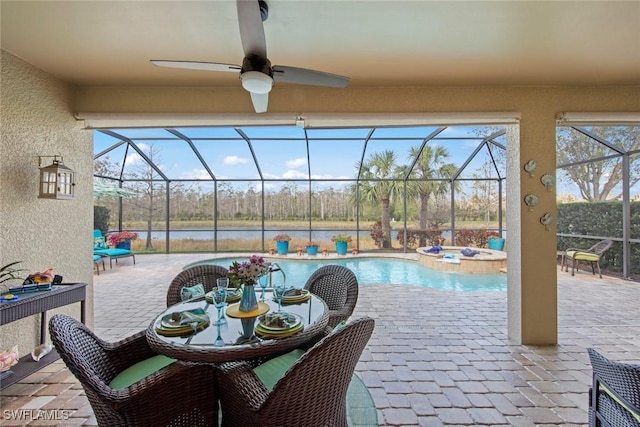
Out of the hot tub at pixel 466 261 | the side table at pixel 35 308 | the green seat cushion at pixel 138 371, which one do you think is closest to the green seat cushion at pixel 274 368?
the green seat cushion at pixel 138 371

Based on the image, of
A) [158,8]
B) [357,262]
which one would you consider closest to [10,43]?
[158,8]

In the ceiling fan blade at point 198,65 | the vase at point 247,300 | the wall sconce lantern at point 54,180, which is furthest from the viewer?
the wall sconce lantern at point 54,180

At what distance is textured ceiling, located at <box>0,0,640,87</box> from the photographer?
1.91m

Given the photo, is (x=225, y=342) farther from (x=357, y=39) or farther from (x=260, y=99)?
(x=357, y=39)

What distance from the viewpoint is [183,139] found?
6805 mm

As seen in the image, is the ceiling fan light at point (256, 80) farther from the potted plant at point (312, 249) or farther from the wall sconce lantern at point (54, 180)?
the potted plant at point (312, 249)

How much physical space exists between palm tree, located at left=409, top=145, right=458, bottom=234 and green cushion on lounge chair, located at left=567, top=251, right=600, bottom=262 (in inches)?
134

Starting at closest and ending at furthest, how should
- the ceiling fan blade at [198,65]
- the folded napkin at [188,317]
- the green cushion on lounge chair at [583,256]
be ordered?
the folded napkin at [188,317]
the ceiling fan blade at [198,65]
the green cushion on lounge chair at [583,256]

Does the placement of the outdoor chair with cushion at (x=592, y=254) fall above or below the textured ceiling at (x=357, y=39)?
below

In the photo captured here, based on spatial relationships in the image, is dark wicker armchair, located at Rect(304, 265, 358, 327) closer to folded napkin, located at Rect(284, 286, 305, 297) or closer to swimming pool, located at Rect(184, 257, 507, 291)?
folded napkin, located at Rect(284, 286, 305, 297)

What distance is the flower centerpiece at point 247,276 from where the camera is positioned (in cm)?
187

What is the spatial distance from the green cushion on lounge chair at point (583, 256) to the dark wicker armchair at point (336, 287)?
6181 mm

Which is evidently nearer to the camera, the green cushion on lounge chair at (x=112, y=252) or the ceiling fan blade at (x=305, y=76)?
the ceiling fan blade at (x=305, y=76)

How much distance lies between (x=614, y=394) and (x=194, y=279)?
111 inches
